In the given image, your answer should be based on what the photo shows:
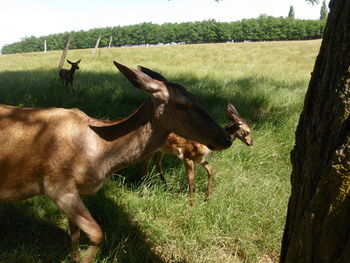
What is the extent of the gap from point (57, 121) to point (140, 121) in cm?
71

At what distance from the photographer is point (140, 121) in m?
3.06

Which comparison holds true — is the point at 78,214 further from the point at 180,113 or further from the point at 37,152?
the point at 180,113

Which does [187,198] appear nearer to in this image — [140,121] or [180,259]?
[180,259]

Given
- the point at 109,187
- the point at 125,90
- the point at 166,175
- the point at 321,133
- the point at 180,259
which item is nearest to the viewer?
the point at 321,133

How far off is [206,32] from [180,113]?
6443cm

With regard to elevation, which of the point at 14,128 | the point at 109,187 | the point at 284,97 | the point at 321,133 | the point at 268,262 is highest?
the point at 321,133

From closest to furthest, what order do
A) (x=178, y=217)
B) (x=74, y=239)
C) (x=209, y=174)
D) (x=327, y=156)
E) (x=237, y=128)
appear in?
(x=327, y=156) → (x=74, y=239) → (x=178, y=217) → (x=209, y=174) → (x=237, y=128)

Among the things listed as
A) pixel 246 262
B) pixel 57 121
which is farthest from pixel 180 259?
pixel 57 121

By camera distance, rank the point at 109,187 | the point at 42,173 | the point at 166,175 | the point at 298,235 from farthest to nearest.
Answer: the point at 166,175 → the point at 109,187 → the point at 42,173 → the point at 298,235

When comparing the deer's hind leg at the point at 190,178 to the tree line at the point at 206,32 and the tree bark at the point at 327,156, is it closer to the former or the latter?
the tree bark at the point at 327,156

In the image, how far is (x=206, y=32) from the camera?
A: 212 ft

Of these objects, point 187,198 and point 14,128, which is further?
point 187,198

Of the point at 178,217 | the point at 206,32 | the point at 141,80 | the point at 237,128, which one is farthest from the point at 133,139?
the point at 206,32

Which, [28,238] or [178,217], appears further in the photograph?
[178,217]
